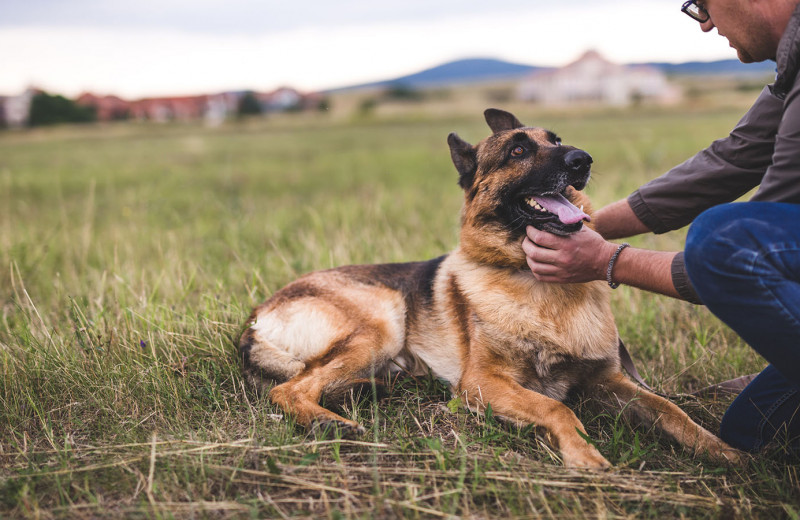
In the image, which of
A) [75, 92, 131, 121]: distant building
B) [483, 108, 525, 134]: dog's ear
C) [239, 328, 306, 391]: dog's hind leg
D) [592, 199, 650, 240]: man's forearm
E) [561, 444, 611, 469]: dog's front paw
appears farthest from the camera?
[75, 92, 131, 121]: distant building

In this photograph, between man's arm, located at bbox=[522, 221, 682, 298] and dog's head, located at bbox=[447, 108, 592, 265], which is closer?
man's arm, located at bbox=[522, 221, 682, 298]

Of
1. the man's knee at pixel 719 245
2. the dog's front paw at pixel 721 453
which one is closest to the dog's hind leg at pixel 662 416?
the dog's front paw at pixel 721 453

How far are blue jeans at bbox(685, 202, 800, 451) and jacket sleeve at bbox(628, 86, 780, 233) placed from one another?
3.32ft

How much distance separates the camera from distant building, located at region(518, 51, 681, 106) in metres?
105

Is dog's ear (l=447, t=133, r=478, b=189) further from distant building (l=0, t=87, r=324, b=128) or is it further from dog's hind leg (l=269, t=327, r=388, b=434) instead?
distant building (l=0, t=87, r=324, b=128)

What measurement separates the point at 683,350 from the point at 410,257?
2.42m

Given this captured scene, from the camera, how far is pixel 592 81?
110 m

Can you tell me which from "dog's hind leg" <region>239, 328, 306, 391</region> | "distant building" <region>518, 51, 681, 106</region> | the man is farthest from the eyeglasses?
"distant building" <region>518, 51, 681, 106</region>

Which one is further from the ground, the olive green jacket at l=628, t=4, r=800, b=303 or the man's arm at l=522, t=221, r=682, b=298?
the olive green jacket at l=628, t=4, r=800, b=303

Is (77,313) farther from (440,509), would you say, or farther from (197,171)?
(197,171)

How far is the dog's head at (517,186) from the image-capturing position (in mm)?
2967

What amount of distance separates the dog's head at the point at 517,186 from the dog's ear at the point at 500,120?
0.81 ft

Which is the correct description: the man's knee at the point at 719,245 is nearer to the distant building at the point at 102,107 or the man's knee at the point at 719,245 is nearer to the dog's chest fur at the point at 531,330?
the dog's chest fur at the point at 531,330

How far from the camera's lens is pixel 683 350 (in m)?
3.64
